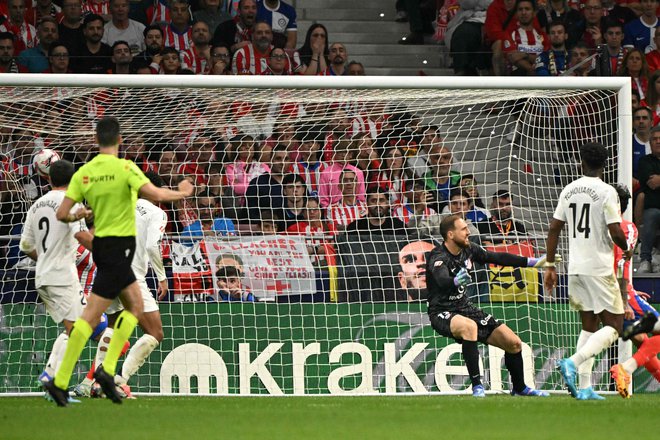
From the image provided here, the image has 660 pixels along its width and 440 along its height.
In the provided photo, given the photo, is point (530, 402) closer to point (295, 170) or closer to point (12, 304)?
point (295, 170)

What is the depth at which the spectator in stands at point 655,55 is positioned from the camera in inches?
711

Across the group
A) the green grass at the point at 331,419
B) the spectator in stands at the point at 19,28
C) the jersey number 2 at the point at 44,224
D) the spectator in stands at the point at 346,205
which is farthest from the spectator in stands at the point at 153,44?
the green grass at the point at 331,419

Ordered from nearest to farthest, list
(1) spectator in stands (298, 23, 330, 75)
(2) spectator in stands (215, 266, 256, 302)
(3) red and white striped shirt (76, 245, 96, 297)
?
(3) red and white striped shirt (76, 245, 96, 297), (2) spectator in stands (215, 266, 256, 302), (1) spectator in stands (298, 23, 330, 75)

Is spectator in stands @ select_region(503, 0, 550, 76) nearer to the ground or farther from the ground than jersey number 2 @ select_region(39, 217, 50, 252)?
farther from the ground

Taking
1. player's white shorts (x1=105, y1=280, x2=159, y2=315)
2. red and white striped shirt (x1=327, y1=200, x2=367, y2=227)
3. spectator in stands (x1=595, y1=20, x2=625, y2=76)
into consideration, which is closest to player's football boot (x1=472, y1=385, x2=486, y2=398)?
player's white shorts (x1=105, y1=280, x2=159, y2=315)

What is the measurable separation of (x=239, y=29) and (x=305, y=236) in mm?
4813

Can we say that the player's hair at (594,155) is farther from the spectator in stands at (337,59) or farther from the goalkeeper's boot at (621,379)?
the spectator in stands at (337,59)

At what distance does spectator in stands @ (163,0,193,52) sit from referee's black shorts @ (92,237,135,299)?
7.92 metres

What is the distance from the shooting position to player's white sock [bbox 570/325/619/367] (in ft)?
32.8

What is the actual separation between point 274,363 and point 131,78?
11.3 ft

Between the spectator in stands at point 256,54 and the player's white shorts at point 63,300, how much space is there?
20.7 ft

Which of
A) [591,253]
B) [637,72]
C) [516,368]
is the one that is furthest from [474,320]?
[637,72]

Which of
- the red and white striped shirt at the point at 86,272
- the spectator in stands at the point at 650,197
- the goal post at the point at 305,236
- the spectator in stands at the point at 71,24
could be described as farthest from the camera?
the spectator in stands at the point at 71,24

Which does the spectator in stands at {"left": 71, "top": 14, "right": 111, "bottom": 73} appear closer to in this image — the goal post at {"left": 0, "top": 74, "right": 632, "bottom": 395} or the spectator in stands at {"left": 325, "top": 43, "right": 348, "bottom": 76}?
the goal post at {"left": 0, "top": 74, "right": 632, "bottom": 395}
